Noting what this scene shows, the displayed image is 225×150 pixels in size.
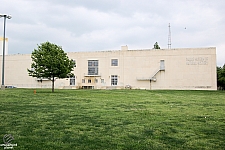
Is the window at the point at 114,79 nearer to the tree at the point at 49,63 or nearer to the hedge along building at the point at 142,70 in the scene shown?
the hedge along building at the point at 142,70

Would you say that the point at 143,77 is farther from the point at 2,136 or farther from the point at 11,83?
the point at 2,136

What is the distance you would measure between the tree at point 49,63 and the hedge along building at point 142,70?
53.5 feet

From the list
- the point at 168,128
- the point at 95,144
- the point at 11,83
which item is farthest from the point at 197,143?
the point at 11,83

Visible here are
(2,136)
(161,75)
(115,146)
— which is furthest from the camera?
(161,75)

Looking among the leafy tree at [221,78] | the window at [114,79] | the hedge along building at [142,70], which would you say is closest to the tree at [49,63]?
the hedge along building at [142,70]

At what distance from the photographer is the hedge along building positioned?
47844 mm

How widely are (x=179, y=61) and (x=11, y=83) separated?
41620 mm

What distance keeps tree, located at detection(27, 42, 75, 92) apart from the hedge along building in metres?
16.3

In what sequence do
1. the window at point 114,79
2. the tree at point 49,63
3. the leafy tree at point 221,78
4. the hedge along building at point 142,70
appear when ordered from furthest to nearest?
1. the window at point 114,79
2. the leafy tree at point 221,78
3. the hedge along building at point 142,70
4. the tree at point 49,63

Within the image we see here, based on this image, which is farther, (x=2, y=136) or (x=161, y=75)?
(x=161, y=75)

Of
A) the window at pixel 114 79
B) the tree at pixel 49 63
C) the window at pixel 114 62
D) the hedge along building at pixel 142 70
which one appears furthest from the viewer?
the window at pixel 114 62

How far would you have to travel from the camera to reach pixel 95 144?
5.70 metres

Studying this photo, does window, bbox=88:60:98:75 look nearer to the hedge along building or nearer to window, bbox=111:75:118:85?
the hedge along building

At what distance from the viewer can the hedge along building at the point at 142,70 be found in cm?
4784
